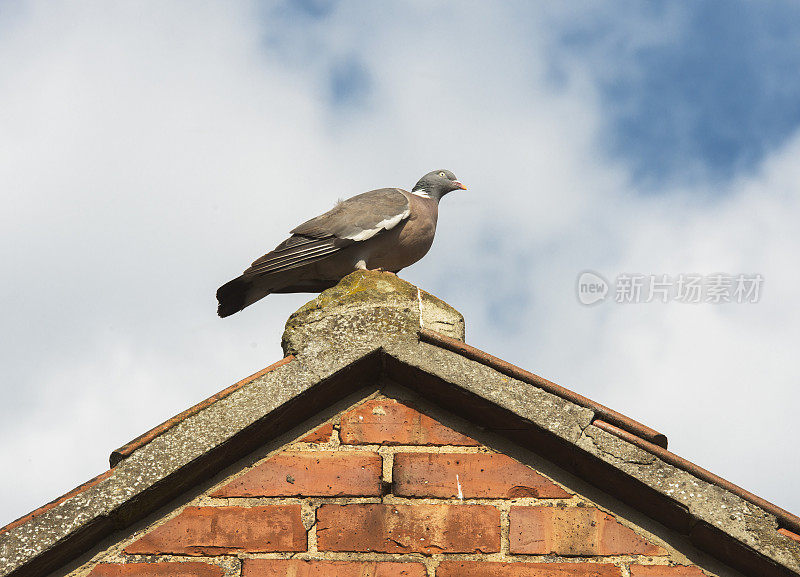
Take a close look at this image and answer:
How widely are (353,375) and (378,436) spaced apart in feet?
0.74

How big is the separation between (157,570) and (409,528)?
76cm

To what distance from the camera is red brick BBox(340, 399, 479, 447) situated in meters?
3.27

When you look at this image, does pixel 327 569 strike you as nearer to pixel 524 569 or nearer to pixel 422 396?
pixel 524 569

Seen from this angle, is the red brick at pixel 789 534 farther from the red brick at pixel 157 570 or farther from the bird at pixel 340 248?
the bird at pixel 340 248

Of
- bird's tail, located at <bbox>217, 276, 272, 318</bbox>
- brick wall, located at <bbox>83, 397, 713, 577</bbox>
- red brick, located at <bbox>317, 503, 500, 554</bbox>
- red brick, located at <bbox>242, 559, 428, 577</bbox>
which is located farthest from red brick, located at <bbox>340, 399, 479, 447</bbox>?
bird's tail, located at <bbox>217, 276, 272, 318</bbox>

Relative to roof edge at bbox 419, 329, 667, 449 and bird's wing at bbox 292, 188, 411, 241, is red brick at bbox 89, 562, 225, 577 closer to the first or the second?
roof edge at bbox 419, 329, 667, 449

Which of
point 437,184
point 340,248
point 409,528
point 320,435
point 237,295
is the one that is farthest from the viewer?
point 437,184

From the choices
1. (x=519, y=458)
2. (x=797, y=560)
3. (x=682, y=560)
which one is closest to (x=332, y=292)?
(x=519, y=458)

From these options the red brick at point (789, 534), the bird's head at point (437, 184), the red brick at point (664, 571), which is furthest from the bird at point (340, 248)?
the red brick at point (789, 534)

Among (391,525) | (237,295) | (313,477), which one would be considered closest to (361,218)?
Answer: (237,295)

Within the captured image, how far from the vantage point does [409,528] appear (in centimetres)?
304

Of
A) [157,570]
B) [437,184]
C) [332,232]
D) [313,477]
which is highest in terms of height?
[437,184]

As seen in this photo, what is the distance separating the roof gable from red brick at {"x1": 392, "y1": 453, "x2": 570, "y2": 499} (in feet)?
0.32

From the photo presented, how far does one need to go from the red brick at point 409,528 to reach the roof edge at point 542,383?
1.43 ft
